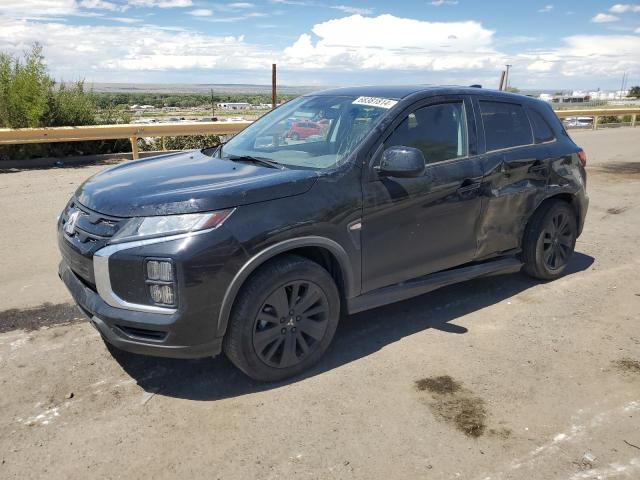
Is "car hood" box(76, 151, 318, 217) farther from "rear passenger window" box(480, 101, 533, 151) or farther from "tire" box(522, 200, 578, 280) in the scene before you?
"tire" box(522, 200, 578, 280)

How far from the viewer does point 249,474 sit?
2764 millimetres

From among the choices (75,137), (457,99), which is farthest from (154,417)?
(75,137)

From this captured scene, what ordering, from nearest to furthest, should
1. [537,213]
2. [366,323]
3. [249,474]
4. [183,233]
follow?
1. [249,474]
2. [183,233]
3. [366,323]
4. [537,213]

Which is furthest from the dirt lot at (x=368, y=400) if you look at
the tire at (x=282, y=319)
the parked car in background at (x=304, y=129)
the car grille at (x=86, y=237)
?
the parked car in background at (x=304, y=129)

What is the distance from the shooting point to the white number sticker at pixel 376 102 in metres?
4.13

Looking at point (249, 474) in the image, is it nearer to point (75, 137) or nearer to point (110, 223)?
point (110, 223)

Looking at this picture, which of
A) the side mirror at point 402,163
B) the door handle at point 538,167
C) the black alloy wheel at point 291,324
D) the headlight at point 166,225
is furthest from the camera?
the door handle at point 538,167

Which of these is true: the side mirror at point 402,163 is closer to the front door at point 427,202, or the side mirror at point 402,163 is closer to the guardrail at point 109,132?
the front door at point 427,202

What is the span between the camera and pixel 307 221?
3.47 m

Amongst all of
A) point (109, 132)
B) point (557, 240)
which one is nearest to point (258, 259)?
point (557, 240)

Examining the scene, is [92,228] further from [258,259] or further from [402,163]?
[402,163]

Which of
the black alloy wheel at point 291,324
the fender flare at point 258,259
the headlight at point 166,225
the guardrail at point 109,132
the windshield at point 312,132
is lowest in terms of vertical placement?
the black alloy wheel at point 291,324

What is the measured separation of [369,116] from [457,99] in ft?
2.97

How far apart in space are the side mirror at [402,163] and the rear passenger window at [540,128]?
200 centimetres
